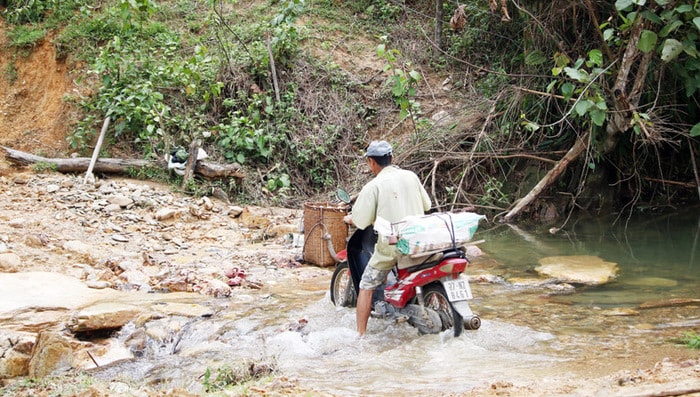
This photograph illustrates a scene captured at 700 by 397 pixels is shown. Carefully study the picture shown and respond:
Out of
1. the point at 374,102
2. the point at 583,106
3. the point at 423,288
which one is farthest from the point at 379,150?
the point at 374,102

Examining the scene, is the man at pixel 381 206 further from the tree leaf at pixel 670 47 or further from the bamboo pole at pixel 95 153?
the bamboo pole at pixel 95 153

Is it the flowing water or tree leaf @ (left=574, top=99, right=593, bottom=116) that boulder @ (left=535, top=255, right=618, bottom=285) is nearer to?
the flowing water

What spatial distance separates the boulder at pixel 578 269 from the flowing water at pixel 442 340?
19cm

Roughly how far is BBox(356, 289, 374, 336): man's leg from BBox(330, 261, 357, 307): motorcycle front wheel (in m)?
0.47

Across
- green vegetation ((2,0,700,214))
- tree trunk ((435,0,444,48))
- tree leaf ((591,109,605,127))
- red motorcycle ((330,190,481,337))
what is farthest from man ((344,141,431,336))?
tree trunk ((435,0,444,48))

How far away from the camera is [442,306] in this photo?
5.12 metres

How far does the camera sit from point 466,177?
36.5 ft

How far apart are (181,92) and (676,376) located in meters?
10.3

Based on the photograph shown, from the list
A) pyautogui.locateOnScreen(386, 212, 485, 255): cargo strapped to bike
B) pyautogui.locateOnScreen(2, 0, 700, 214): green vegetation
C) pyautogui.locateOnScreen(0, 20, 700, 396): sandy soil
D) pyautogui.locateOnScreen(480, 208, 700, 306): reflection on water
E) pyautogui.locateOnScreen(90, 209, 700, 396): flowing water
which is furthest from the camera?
pyautogui.locateOnScreen(0, 20, 700, 396): sandy soil

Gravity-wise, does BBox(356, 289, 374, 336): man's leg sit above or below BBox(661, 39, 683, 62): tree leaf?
below

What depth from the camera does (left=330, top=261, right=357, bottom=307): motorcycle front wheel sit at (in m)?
5.95

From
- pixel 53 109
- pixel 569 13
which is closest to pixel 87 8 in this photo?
pixel 53 109

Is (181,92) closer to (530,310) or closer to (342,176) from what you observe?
(342,176)

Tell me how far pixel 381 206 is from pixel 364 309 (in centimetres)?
85
